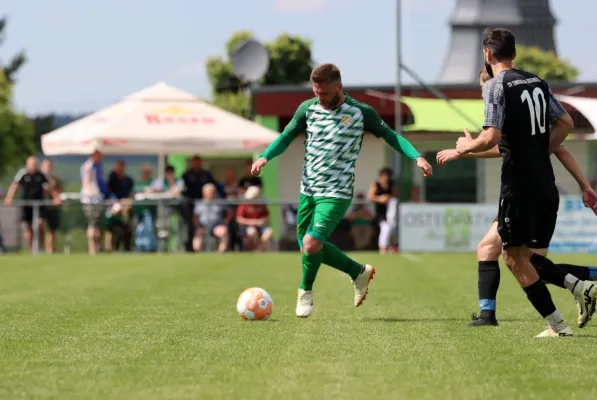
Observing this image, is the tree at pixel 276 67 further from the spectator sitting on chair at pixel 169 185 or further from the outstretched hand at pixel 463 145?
the outstretched hand at pixel 463 145

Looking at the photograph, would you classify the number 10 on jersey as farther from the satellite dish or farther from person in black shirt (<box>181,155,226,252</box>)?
the satellite dish

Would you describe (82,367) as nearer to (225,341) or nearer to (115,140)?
(225,341)

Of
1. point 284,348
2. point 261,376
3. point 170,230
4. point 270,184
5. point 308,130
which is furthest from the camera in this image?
point 270,184

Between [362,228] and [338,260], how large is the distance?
17.1 meters

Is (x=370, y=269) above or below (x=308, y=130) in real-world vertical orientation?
below

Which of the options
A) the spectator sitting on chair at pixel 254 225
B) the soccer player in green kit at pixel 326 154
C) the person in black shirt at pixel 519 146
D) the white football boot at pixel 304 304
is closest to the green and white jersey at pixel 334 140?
the soccer player in green kit at pixel 326 154

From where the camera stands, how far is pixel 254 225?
89.5 feet

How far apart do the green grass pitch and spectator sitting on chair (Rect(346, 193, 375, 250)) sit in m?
12.3

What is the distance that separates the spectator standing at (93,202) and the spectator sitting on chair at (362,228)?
205 inches

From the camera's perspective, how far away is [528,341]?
344 inches

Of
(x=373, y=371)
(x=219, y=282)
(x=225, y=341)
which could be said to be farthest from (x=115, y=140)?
(x=373, y=371)

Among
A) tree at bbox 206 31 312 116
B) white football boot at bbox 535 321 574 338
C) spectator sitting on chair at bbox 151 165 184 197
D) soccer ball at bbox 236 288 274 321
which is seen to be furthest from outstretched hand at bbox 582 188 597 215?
tree at bbox 206 31 312 116

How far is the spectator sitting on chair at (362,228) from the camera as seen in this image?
28.1 metres

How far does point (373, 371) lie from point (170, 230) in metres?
20.1
